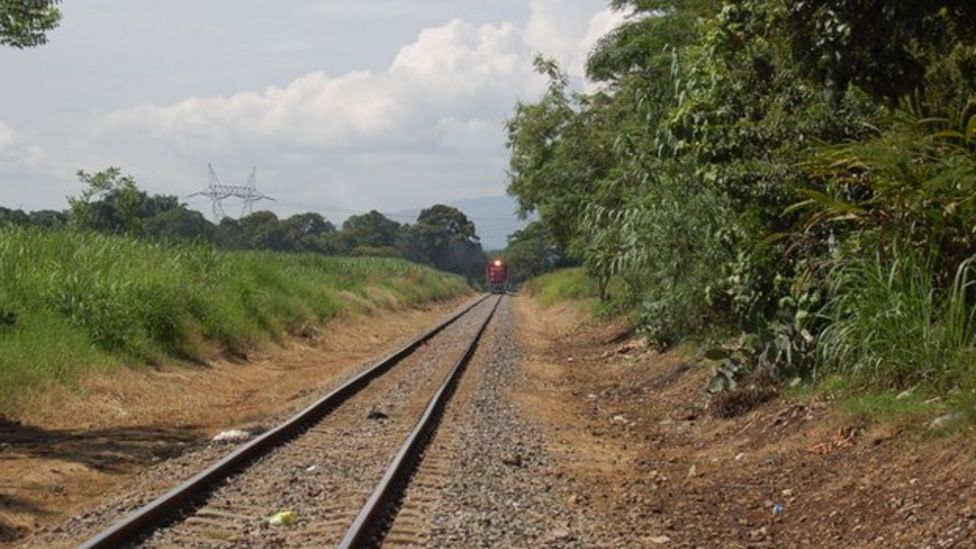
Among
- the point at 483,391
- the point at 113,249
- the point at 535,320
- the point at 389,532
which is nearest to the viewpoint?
the point at 389,532

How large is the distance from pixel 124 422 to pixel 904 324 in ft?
28.5

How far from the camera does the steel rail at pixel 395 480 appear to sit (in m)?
6.97

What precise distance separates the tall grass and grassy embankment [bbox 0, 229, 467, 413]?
8.81 meters

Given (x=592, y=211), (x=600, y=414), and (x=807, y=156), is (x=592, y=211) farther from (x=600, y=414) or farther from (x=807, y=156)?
(x=807, y=156)

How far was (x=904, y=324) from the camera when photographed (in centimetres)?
851

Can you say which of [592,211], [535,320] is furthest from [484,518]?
[535,320]

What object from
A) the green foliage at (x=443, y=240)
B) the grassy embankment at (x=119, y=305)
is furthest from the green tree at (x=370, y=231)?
the grassy embankment at (x=119, y=305)

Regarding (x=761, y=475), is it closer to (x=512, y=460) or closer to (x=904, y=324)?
Answer: (x=904, y=324)

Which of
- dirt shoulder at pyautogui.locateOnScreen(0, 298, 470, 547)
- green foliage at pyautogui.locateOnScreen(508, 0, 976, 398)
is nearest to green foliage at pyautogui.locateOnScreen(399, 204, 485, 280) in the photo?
dirt shoulder at pyautogui.locateOnScreen(0, 298, 470, 547)

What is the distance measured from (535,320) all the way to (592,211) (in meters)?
17.6

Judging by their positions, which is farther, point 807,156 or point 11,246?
point 11,246

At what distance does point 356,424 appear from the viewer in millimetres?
12414

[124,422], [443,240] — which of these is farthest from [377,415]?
[443,240]

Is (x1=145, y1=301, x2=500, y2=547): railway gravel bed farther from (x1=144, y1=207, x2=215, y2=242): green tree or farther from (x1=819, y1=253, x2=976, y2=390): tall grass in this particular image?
(x1=144, y1=207, x2=215, y2=242): green tree
